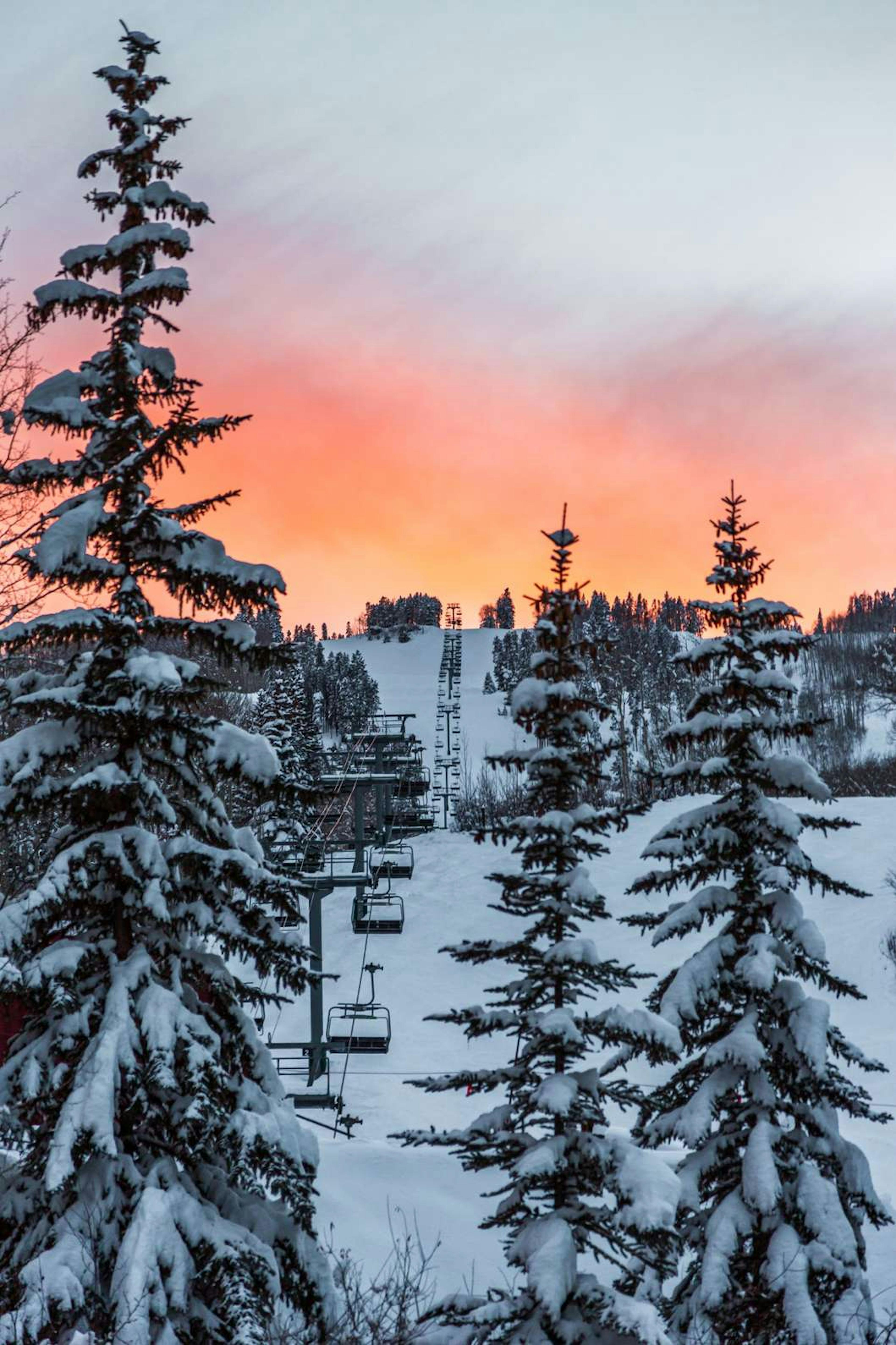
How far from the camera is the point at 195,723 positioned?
8.44 meters

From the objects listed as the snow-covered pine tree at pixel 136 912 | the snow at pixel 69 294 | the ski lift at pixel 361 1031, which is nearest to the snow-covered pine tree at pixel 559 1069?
the snow-covered pine tree at pixel 136 912

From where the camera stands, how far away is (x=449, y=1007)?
115 ft


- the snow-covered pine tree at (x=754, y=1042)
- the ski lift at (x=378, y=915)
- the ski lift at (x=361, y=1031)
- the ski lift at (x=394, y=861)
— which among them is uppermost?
the snow-covered pine tree at (x=754, y=1042)

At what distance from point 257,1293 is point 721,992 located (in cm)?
563

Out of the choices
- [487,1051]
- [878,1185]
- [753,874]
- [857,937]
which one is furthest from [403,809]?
[753,874]

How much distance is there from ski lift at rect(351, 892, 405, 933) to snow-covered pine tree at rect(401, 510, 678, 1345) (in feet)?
92.6

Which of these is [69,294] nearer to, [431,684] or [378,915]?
[378,915]

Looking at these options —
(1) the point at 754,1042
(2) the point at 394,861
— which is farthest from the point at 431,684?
(1) the point at 754,1042

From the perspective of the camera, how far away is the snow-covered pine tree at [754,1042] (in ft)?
31.4

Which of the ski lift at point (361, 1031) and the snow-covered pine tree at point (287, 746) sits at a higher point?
the snow-covered pine tree at point (287, 746)

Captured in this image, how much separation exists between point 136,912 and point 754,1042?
20.9 ft

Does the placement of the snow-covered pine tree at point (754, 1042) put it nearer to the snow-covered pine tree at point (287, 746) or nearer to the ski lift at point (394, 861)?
the snow-covered pine tree at point (287, 746)

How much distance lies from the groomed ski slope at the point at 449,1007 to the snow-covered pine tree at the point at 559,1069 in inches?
144

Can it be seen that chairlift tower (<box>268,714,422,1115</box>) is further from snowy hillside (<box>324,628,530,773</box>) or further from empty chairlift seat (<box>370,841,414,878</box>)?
snowy hillside (<box>324,628,530,773</box>)
